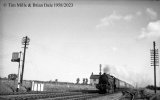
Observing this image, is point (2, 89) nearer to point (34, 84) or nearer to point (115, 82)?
point (34, 84)

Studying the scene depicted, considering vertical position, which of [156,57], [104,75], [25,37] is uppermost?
[25,37]

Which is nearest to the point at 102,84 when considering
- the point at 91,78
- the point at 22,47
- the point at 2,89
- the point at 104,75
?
the point at 104,75

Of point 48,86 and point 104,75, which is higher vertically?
point 104,75

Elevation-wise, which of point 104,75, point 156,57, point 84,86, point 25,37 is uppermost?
point 25,37

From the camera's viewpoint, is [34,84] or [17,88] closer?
[17,88]

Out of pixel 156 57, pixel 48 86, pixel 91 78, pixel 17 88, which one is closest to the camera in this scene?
pixel 17 88

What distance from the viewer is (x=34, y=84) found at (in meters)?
32.4

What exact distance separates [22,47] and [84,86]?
2666cm

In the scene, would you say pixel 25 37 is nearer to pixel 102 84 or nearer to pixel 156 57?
pixel 102 84

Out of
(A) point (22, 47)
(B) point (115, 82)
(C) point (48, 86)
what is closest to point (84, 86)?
(C) point (48, 86)

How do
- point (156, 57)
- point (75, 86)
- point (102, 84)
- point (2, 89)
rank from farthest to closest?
point (75, 86) → point (156, 57) → point (102, 84) → point (2, 89)

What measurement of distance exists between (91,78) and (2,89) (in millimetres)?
67739

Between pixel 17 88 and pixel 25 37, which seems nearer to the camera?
pixel 17 88

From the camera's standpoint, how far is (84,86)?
5828 cm
